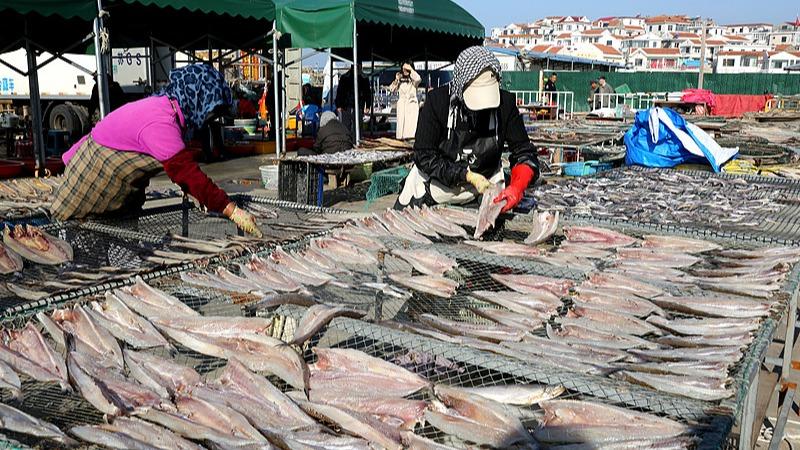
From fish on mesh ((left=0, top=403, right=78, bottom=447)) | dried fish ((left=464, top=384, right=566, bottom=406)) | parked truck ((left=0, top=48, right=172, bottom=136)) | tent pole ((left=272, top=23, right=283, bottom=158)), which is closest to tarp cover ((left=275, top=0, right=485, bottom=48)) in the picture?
tent pole ((left=272, top=23, right=283, bottom=158))

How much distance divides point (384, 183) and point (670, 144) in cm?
410

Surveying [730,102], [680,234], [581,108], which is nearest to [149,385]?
[680,234]

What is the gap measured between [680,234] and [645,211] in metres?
1.21

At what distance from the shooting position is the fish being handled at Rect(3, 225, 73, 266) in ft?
12.9

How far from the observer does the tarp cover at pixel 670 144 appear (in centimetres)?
884

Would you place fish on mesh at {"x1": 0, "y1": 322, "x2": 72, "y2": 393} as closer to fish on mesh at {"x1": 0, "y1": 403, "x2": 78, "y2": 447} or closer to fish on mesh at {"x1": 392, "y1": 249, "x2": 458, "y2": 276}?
fish on mesh at {"x1": 0, "y1": 403, "x2": 78, "y2": 447}

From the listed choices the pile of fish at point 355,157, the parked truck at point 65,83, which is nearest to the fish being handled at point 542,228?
the pile of fish at point 355,157

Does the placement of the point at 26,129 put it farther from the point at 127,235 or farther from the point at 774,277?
the point at 774,277

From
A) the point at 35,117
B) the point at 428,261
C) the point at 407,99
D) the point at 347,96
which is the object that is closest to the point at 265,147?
the point at 347,96

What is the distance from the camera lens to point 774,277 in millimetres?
3525

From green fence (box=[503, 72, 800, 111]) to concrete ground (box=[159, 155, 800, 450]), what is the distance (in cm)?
2614

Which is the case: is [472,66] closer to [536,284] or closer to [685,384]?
[536,284]

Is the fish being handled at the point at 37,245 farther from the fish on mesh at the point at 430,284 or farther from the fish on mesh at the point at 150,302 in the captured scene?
the fish on mesh at the point at 430,284

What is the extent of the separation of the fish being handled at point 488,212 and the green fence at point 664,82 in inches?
1391
